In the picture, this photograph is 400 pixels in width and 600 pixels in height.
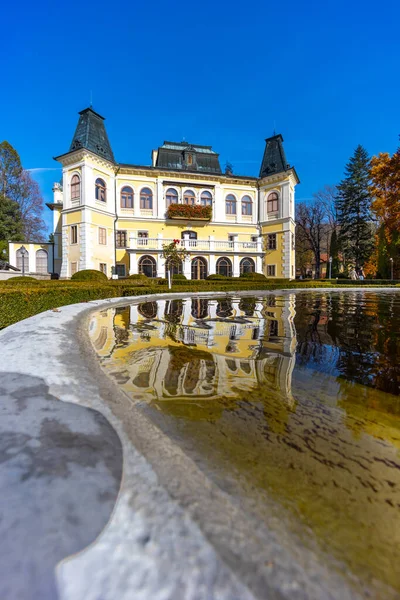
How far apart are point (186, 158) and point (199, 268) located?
545 inches

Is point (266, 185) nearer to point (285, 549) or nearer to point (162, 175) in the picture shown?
point (162, 175)

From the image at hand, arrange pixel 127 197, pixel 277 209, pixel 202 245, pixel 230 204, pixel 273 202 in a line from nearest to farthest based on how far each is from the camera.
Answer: pixel 202 245, pixel 127 197, pixel 277 209, pixel 273 202, pixel 230 204

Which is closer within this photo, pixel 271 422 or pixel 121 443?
pixel 121 443

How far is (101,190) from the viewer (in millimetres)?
28672

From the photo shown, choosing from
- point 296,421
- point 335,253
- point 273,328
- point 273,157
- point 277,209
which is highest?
point 273,157

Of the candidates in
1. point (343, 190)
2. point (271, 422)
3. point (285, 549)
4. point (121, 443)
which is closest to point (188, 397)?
point (271, 422)

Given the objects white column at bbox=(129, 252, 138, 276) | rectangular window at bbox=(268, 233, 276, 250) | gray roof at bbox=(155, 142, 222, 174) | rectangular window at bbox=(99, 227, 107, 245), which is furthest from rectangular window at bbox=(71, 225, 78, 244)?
rectangular window at bbox=(268, 233, 276, 250)

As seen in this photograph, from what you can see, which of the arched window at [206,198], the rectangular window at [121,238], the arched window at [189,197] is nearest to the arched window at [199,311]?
the rectangular window at [121,238]

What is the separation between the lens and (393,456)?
1.86 meters

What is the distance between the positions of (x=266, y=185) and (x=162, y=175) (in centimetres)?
1237

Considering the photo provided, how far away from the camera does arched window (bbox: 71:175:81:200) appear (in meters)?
27.4

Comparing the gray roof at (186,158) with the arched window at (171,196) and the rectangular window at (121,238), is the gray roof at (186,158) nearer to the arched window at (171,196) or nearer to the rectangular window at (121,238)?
the arched window at (171,196)

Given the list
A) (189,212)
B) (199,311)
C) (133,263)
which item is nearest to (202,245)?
(189,212)

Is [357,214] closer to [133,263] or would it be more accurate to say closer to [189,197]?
[189,197]
